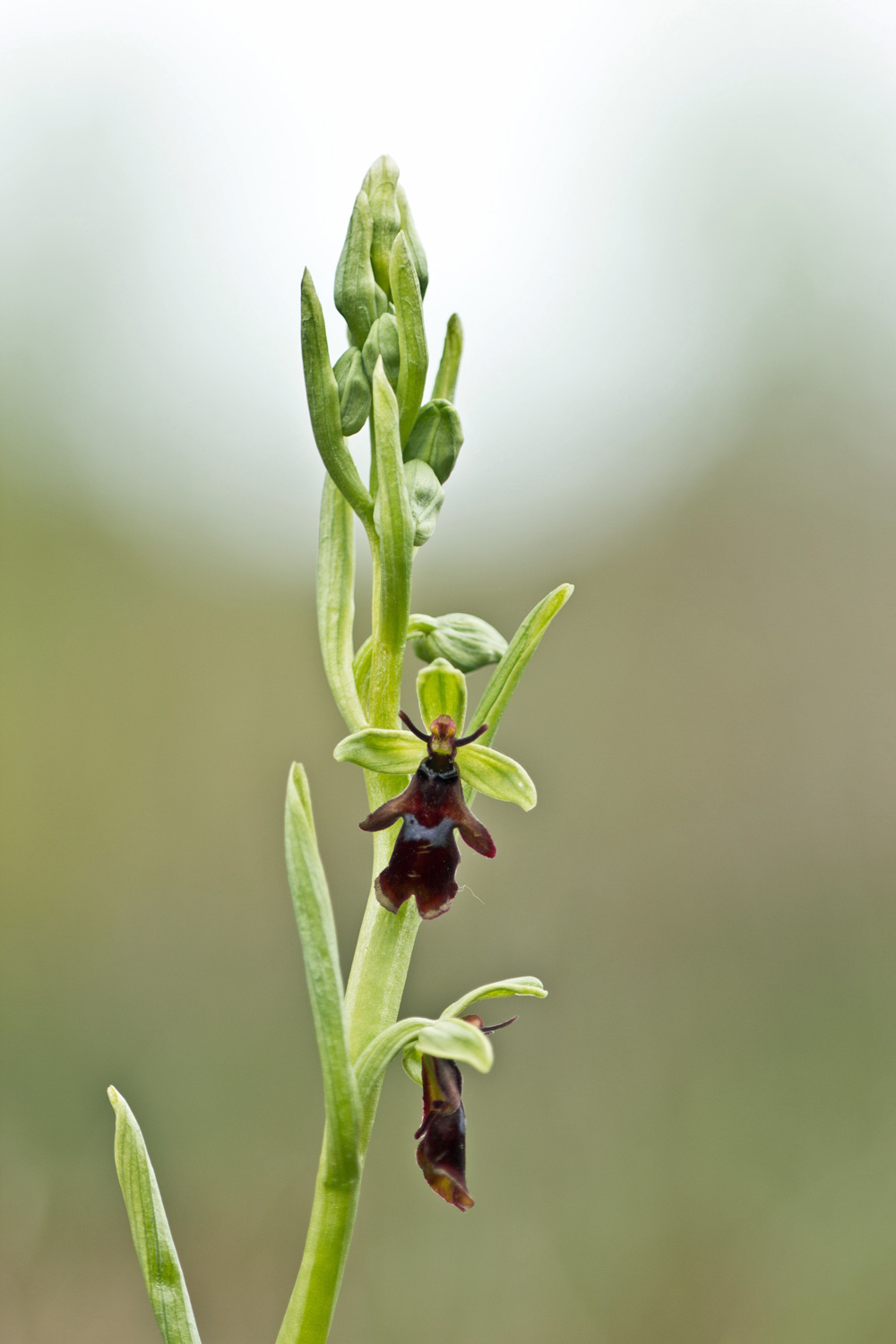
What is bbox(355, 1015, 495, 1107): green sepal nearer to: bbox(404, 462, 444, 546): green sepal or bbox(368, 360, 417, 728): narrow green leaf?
bbox(368, 360, 417, 728): narrow green leaf

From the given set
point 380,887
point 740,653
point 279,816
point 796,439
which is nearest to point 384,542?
point 380,887

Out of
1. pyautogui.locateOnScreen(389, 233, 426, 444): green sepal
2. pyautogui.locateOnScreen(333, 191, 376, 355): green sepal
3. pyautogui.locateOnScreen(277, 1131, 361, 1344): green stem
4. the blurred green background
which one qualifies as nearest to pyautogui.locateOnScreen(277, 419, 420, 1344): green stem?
pyautogui.locateOnScreen(277, 1131, 361, 1344): green stem

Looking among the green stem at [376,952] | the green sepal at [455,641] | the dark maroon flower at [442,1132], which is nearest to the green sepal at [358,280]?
the green stem at [376,952]

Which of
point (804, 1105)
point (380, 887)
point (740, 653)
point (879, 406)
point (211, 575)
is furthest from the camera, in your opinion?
point (211, 575)

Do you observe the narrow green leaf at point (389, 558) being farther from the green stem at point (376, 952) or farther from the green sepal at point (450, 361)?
the green sepal at point (450, 361)

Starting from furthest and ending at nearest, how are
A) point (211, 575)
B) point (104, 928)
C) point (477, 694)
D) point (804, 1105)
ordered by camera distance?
point (211, 575), point (104, 928), point (477, 694), point (804, 1105)

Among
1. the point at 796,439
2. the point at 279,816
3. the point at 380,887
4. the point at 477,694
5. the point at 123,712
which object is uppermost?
the point at 796,439

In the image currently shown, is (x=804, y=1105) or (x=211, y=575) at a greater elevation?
(x=211, y=575)

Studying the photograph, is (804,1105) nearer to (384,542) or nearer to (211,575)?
(384,542)
